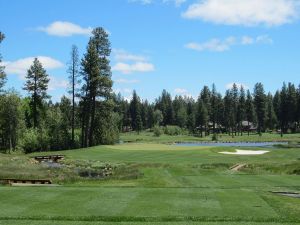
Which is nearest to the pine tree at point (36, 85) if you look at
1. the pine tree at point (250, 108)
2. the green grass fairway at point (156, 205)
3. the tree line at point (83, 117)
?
the tree line at point (83, 117)

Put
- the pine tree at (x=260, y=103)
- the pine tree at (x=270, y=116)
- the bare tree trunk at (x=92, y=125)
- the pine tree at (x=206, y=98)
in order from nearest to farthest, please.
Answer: the bare tree trunk at (x=92, y=125) < the pine tree at (x=260, y=103) < the pine tree at (x=270, y=116) < the pine tree at (x=206, y=98)

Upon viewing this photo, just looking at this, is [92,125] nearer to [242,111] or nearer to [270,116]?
[242,111]

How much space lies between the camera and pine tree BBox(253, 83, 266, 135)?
151m

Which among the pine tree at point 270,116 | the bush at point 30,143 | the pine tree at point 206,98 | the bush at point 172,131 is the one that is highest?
the pine tree at point 206,98

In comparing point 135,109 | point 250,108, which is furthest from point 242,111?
point 135,109

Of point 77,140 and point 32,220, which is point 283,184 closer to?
point 32,220

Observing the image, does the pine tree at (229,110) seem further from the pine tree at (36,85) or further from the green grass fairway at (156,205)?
the green grass fairway at (156,205)

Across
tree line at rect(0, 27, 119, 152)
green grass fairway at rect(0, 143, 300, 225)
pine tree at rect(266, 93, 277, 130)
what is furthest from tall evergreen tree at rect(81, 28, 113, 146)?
pine tree at rect(266, 93, 277, 130)

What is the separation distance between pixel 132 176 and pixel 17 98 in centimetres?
5017

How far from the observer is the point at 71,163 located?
160 ft

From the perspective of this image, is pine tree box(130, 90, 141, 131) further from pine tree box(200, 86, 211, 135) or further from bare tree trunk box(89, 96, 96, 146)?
bare tree trunk box(89, 96, 96, 146)

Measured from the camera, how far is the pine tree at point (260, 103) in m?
151

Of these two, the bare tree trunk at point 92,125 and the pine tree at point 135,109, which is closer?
the bare tree trunk at point 92,125

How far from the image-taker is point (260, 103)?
153250mm
